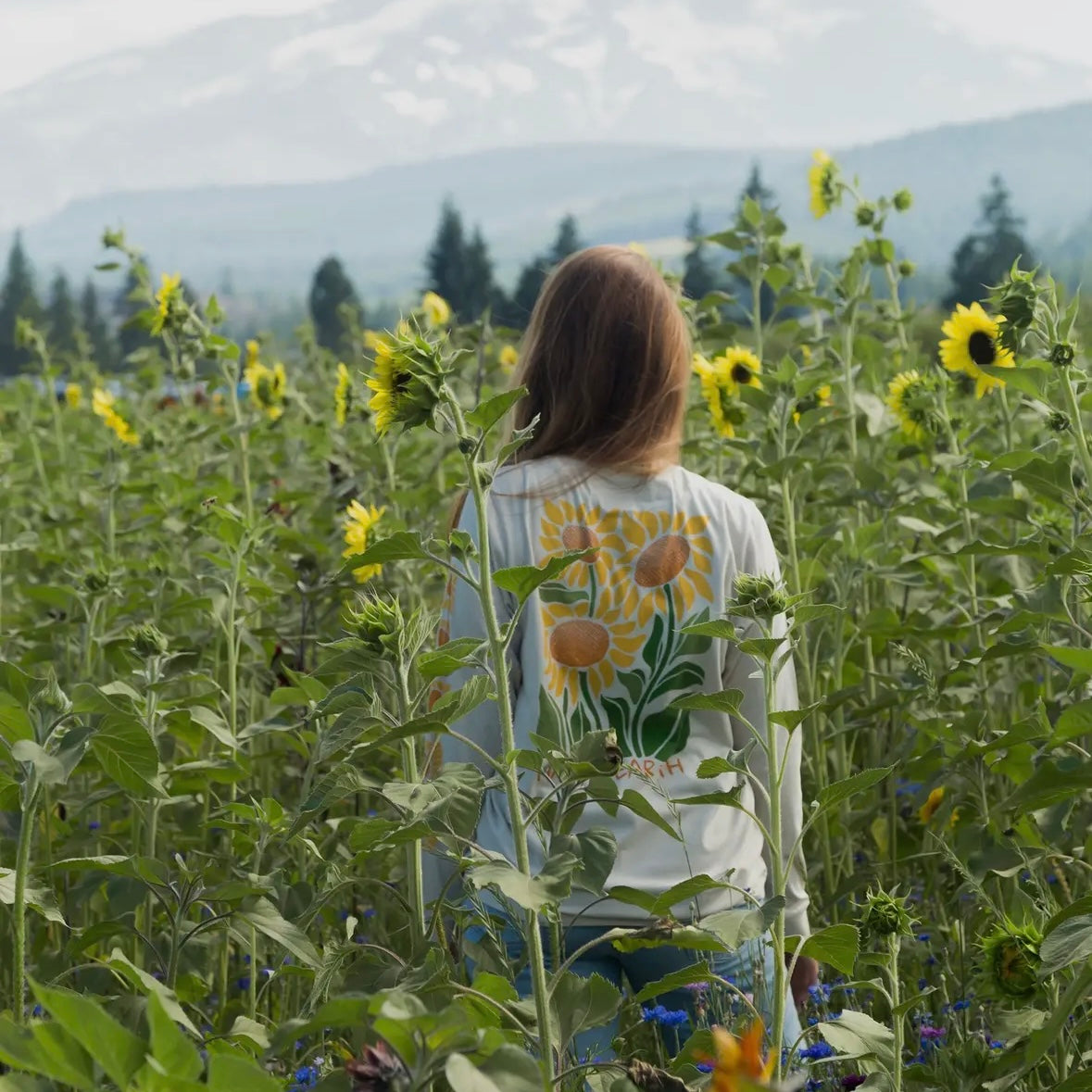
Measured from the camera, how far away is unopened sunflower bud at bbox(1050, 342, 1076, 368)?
2168mm

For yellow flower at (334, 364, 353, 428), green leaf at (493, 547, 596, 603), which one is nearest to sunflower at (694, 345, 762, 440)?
yellow flower at (334, 364, 353, 428)

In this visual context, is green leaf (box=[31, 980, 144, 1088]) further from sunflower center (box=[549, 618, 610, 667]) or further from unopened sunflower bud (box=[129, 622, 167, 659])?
unopened sunflower bud (box=[129, 622, 167, 659])

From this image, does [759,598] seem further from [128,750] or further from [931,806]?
[931,806]

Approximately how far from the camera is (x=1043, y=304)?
2254 mm

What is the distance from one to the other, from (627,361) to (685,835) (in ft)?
2.26

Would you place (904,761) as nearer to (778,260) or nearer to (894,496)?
(894,496)

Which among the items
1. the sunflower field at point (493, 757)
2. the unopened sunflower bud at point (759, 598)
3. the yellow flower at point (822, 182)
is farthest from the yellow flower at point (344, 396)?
the unopened sunflower bud at point (759, 598)

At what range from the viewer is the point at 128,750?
1.71 metres

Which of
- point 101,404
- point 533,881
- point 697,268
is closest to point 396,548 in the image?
point 533,881

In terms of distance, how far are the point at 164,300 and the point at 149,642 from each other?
171cm

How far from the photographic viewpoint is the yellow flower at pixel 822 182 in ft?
13.7

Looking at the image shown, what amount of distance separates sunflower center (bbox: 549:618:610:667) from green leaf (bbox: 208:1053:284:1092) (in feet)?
3.77

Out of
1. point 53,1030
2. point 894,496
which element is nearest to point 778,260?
point 894,496

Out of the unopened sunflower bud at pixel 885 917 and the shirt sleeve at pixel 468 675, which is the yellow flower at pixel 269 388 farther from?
the unopened sunflower bud at pixel 885 917
